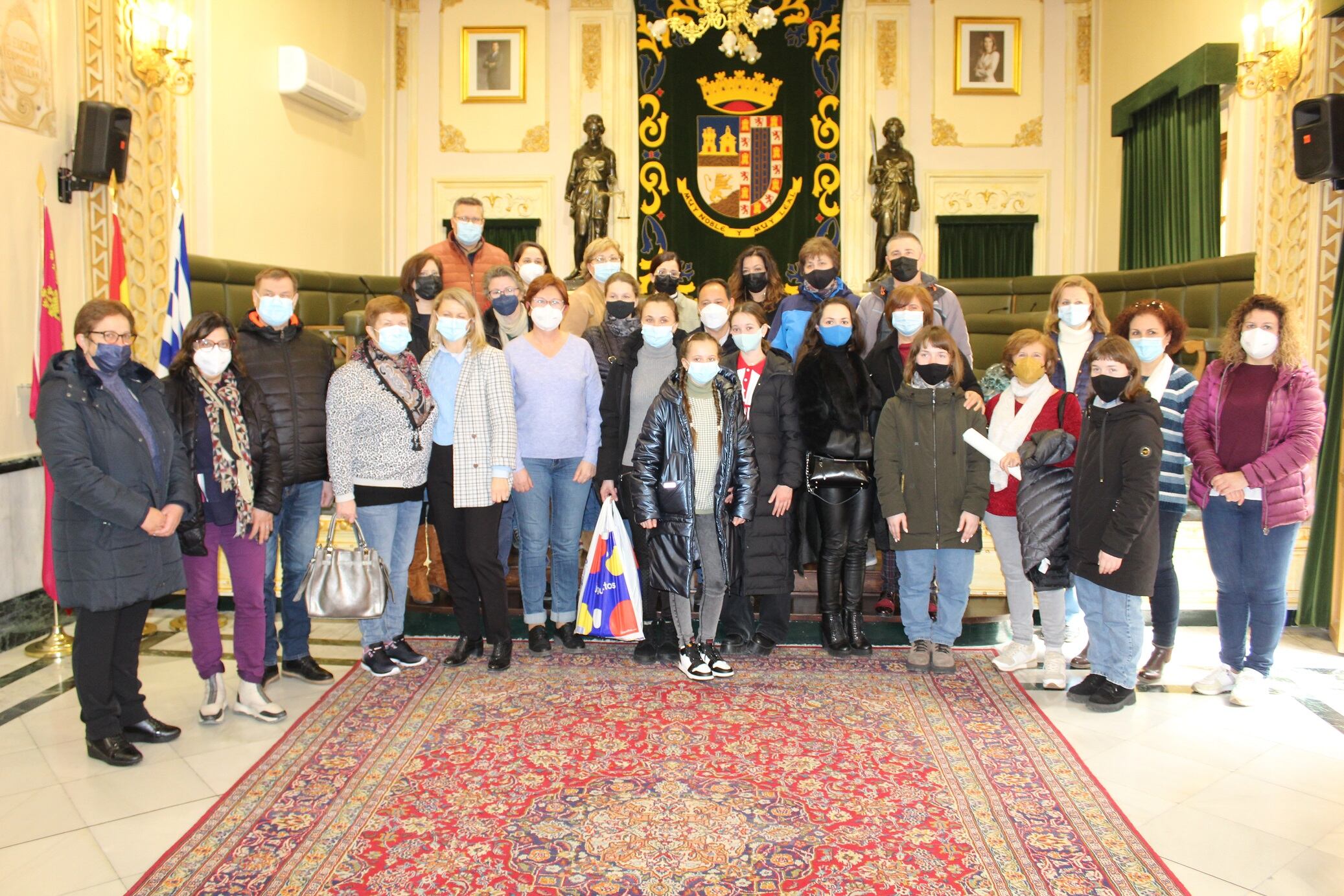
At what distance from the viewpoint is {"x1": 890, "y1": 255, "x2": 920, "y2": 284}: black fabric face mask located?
4359mm

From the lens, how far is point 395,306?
12.4ft

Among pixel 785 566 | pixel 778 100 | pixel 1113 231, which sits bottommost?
pixel 785 566

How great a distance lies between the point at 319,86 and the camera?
778 centimetres

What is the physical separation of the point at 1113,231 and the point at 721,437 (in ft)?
21.9

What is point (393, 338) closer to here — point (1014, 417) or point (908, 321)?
point (908, 321)

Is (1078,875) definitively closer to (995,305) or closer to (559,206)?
(995,305)

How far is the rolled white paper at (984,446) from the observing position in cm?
376

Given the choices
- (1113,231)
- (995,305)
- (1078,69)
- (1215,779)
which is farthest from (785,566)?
(1078,69)

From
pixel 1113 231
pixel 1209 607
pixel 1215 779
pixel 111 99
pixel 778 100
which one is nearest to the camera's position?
pixel 1215 779

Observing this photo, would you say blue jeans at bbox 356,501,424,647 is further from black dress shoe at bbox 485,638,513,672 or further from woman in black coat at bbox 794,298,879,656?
woman in black coat at bbox 794,298,879,656

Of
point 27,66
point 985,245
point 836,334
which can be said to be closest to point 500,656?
point 836,334

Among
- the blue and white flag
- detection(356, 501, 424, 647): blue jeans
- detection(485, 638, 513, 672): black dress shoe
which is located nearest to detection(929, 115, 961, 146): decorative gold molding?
the blue and white flag

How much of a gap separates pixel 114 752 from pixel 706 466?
6.96 ft

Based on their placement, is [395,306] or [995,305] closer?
[395,306]
